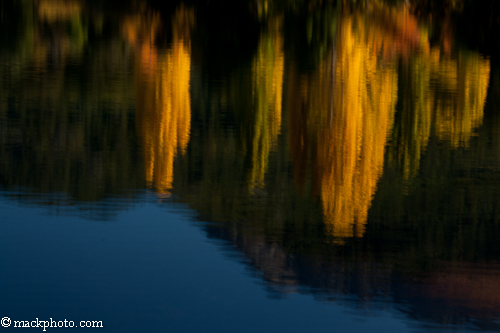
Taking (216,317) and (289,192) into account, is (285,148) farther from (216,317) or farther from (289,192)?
(216,317)

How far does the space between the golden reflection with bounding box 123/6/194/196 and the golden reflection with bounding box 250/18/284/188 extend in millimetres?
1882

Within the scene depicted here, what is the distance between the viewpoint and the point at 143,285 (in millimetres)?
10109

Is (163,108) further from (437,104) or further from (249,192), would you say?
(437,104)

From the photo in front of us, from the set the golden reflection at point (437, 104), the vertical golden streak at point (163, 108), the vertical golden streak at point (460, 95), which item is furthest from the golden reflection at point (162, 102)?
the vertical golden streak at point (460, 95)

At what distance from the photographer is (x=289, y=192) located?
14141 mm

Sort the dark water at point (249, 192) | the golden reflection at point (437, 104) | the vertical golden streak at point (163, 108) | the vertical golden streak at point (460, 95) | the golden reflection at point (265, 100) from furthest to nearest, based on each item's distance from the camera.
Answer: the vertical golden streak at point (460, 95)
the golden reflection at point (437, 104)
the golden reflection at point (265, 100)
the vertical golden streak at point (163, 108)
the dark water at point (249, 192)

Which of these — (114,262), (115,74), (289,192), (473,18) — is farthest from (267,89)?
(473,18)

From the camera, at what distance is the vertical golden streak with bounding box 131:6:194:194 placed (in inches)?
619

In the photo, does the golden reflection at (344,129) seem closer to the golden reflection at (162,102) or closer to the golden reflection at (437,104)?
the golden reflection at (437,104)

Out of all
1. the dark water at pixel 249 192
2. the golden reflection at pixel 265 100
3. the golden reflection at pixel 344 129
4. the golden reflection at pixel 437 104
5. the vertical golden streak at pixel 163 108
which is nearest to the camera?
the dark water at pixel 249 192

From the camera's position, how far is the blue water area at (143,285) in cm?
934

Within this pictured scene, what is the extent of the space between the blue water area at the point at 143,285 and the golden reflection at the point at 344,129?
92.6 inches

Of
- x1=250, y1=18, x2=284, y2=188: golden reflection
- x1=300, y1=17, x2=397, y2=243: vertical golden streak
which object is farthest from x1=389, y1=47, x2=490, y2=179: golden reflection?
x1=250, y1=18, x2=284, y2=188: golden reflection

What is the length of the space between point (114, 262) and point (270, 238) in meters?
2.97
